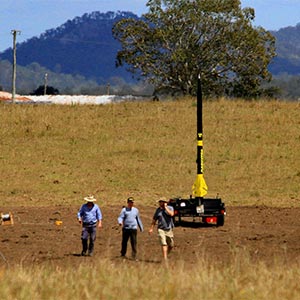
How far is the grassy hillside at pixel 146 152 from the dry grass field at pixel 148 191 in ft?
0.19

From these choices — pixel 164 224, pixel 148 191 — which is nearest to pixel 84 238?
pixel 164 224

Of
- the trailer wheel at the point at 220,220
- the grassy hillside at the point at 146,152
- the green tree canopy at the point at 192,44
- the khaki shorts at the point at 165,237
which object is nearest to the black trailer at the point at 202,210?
the trailer wheel at the point at 220,220

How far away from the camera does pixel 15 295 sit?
42.3 ft

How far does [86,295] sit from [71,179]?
3428 centimetres

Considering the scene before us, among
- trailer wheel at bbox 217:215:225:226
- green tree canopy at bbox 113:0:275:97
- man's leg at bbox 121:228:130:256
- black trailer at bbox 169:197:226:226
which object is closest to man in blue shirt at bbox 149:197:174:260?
man's leg at bbox 121:228:130:256

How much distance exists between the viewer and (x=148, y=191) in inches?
1719

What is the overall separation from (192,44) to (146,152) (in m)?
31.7

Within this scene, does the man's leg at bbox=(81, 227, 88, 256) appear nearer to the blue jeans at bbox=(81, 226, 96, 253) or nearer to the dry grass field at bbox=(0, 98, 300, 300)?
the blue jeans at bbox=(81, 226, 96, 253)

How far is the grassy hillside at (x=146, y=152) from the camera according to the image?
44.0 metres

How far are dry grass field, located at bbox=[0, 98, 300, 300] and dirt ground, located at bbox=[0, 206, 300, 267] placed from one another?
41 mm

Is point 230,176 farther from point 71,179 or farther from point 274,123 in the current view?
point 274,123

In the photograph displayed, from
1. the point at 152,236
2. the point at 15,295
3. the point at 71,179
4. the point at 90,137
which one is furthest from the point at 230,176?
the point at 15,295

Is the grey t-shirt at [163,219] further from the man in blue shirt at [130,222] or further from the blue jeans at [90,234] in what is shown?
the blue jeans at [90,234]

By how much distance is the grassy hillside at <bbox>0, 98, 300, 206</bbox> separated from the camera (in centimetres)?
4403
